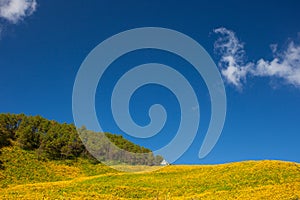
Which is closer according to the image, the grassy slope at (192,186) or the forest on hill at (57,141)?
the grassy slope at (192,186)

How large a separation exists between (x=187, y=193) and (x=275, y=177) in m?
9.20

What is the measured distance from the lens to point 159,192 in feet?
124

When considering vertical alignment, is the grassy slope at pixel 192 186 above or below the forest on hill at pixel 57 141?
below

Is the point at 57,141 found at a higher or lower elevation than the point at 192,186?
higher

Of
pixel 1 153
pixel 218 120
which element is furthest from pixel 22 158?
pixel 218 120

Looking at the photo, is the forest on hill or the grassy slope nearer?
the grassy slope

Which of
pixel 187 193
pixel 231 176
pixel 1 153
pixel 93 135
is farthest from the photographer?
pixel 93 135

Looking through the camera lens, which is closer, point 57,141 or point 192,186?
point 192,186

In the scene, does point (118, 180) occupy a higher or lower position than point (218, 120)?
higher

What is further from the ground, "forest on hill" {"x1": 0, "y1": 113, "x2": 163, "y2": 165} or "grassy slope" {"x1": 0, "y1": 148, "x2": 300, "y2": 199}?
"forest on hill" {"x1": 0, "y1": 113, "x2": 163, "y2": 165}

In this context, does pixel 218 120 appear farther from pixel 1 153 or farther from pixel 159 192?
pixel 1 153

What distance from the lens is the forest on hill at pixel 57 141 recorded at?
75.6 m

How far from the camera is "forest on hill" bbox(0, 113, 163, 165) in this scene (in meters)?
75.6

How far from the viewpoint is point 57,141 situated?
77.8 m
